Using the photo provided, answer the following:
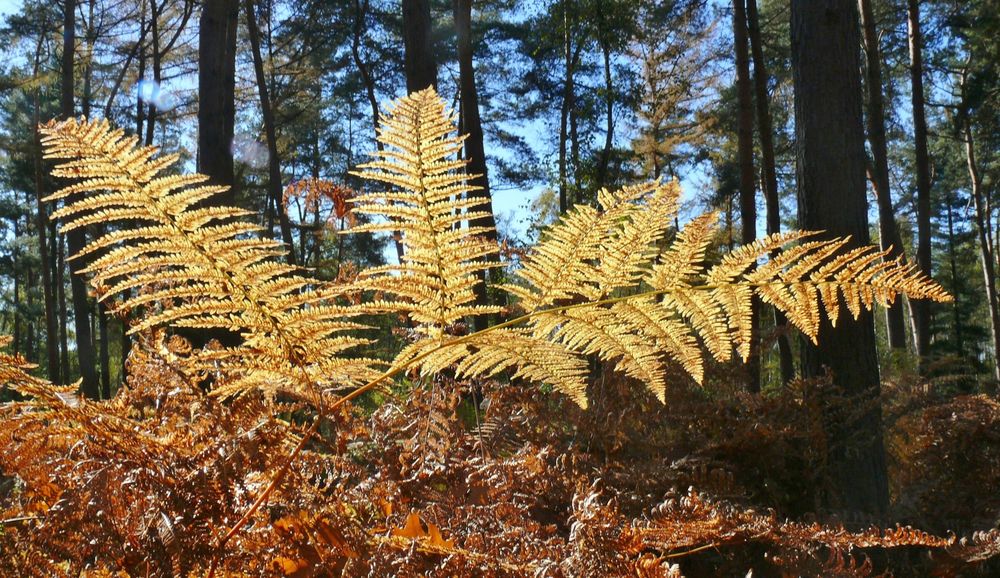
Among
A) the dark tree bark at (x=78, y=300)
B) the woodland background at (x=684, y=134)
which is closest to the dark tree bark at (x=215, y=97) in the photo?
the woodland background at (x=684, y=134)

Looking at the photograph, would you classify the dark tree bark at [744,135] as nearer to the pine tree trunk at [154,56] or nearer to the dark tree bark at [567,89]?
the dark tree bark at [567,89]

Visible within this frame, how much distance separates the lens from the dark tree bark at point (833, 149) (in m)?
3.44

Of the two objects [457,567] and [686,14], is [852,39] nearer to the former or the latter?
[457,567]

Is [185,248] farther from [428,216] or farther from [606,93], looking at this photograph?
[606,93]

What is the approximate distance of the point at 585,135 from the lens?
16.7 metres

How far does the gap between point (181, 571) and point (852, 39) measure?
4065 mm

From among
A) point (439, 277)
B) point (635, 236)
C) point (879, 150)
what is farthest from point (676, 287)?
point (879, 150)

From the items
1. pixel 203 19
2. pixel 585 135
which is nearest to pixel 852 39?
pixel 203 19

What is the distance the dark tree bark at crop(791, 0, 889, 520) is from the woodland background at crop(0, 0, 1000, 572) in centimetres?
1

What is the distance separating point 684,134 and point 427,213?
2271 centimetres

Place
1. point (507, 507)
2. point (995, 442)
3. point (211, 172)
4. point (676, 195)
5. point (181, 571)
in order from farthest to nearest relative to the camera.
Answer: point (211, 172) → point (995, 442) → point (507, 507) → point (676, 195) → point (181, 571)

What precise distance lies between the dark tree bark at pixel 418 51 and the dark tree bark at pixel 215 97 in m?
1.57

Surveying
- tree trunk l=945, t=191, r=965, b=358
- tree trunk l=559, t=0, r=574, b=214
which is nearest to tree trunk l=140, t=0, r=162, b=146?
tree trunk l=559, t=0, r=574, b=214

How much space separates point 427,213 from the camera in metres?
0.86
